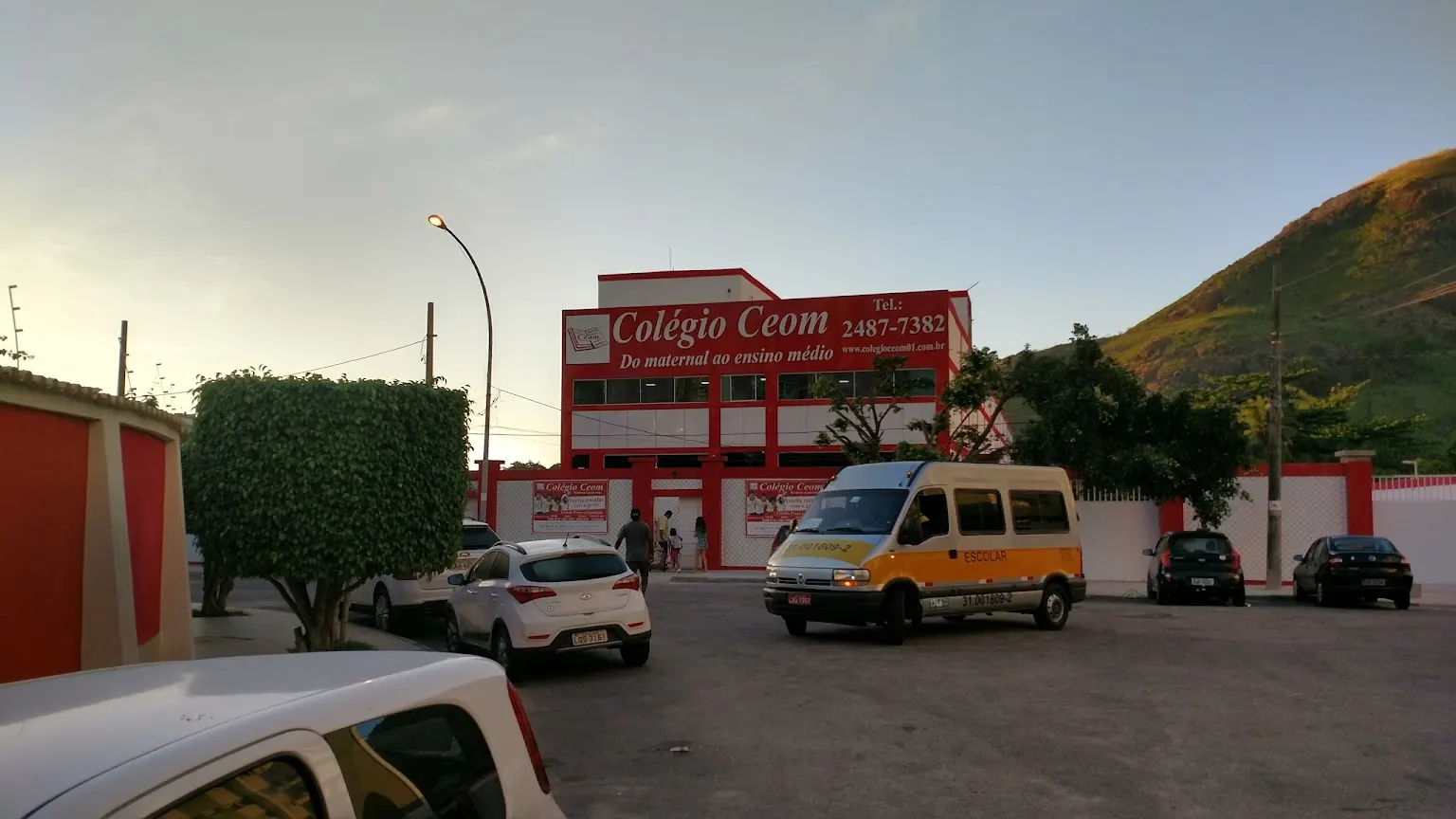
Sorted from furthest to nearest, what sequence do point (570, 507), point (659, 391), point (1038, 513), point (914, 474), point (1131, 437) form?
point (659, 391) < point (570, 507) < point (1131, 437) < point (1038, 513) < point (914, 474)

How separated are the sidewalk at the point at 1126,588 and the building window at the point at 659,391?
51.5 ft

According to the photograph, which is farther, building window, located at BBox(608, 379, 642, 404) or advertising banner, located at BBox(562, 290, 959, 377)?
building window, located at BBox(608, 379, 642, 404)

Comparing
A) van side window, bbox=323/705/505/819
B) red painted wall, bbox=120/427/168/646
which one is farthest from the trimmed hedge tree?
van side window, bbox=323/705/505/819

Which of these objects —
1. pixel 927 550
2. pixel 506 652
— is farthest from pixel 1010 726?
pixel 927 550

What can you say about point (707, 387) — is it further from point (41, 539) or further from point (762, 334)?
point (41, 539)

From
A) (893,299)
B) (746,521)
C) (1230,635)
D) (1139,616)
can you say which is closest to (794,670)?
(1230,635)

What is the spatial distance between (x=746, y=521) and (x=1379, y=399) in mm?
116594

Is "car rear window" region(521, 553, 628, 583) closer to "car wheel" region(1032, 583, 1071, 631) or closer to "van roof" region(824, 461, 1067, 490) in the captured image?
"van roof" region(824, 461, 1067, 490)

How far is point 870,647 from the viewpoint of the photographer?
14.2 meters

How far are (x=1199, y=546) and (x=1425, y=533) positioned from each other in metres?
9.88

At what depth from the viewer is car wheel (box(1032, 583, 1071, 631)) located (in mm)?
16641

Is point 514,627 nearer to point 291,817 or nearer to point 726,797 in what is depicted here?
point 726,797

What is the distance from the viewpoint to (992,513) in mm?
16172

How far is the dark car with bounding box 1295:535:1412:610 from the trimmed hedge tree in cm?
1792
